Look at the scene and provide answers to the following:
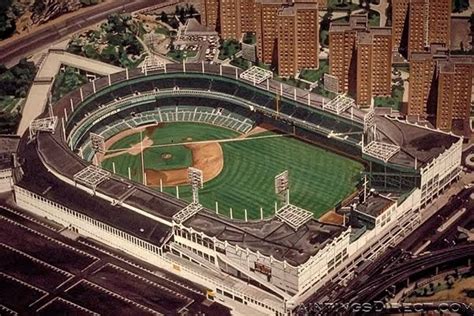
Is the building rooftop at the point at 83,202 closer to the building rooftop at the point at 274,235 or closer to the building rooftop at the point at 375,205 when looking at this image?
the building rooftop at the point at 274,235

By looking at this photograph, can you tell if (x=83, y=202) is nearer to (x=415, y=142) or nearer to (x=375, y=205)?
(x=375, y=205)

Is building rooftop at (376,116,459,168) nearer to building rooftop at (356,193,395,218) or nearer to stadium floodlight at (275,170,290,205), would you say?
building rooftop at (356,193,395,218)

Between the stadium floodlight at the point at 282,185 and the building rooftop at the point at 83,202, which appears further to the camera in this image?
the stadium floodlight at the point at 282,185

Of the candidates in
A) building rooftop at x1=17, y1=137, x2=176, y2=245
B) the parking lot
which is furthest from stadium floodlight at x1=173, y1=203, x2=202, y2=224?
the parking lot

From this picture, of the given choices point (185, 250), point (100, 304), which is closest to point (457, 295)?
Answer: point (185, 250)

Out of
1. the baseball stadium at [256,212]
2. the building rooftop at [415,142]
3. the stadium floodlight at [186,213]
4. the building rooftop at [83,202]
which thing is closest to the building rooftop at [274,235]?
the baseball stadium at [256,212]

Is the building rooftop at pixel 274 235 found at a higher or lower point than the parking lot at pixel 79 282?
higher

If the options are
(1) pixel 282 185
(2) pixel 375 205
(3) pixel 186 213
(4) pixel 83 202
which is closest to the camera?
(3) pixel 186 213

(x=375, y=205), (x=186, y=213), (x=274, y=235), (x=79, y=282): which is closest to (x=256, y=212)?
(x=186, y=213)

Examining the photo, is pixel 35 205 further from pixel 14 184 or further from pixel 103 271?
pixel 103 271
